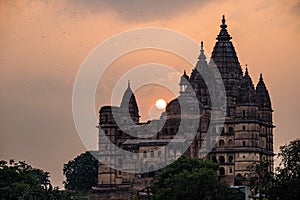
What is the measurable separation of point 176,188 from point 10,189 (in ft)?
46.6

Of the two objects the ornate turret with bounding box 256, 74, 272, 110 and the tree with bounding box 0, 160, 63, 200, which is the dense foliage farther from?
the ornate turret with bounding box 256, 74, 272, 110

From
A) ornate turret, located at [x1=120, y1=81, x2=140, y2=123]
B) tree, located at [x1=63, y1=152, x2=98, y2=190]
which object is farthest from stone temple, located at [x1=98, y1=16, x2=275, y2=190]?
tree, located at [x1=63, y1=152, x2=98, y2=190]

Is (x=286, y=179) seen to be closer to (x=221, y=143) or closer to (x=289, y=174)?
(x=289, y=174)

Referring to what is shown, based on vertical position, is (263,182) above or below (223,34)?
below

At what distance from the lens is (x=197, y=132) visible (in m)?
107

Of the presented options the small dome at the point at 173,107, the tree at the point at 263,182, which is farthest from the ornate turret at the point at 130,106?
the tree at the point at 263,182

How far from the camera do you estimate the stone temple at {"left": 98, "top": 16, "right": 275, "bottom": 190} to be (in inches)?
4149

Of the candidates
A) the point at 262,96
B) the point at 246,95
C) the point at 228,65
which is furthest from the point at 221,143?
the point at 228,65

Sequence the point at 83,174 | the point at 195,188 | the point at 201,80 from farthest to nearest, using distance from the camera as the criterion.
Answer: the point at 83,174 < the point at 201,80 < the point at 195,188

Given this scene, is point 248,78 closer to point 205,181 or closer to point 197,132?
point 197,132

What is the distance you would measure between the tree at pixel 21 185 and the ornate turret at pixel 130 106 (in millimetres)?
21664

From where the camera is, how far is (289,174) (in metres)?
66.2

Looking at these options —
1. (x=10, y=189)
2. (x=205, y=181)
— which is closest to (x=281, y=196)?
(x=205, y=181)

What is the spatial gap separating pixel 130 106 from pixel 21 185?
32.8 meters
